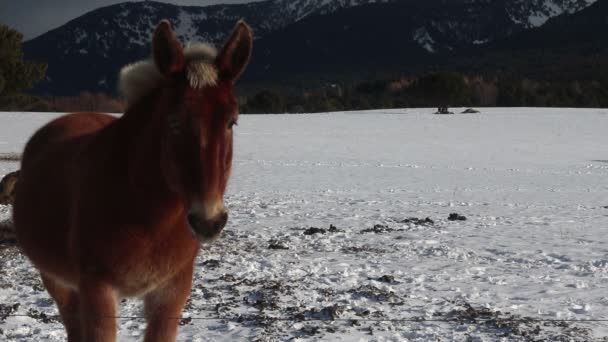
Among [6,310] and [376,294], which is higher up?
[6,310]

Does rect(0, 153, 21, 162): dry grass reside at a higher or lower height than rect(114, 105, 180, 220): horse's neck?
lower

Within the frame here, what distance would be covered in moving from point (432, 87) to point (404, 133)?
29.3 metres

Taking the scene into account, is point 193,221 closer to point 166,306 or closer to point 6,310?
point 166,306

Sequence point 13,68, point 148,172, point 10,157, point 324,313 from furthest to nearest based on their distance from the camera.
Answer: point 13,68 < point 10,157 < point 324,313 < point 148,172

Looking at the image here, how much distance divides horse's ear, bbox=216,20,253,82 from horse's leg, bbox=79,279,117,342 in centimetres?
115

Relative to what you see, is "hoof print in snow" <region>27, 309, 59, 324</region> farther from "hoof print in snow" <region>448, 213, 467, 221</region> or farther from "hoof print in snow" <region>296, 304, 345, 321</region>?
"hoof print in snow" <region>448, 213, 467, 221</region>

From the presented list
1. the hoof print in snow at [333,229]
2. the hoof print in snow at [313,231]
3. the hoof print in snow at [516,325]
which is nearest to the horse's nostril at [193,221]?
the hoof print in snow at [516,325]

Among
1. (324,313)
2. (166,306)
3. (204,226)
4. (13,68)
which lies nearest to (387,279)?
(324,313)

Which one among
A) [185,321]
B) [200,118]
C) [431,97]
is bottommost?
[185,321]

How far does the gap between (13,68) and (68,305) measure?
23.0 m

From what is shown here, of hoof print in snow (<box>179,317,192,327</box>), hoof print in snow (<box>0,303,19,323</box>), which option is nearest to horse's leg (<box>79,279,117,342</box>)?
hoof print in snow (<box>179,317,192,327</box>)

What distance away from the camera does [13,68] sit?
23219mm

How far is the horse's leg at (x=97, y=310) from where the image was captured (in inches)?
100

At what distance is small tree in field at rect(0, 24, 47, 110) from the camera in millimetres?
23125
